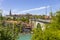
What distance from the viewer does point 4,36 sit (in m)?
7.45

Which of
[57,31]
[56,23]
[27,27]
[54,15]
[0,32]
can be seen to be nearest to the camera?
[0,32]

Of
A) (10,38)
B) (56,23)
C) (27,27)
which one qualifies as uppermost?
(56,23)

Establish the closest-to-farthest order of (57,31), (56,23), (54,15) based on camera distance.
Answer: (57,31)
(56,23)
(54,15)

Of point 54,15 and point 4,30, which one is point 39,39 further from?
point 4,30

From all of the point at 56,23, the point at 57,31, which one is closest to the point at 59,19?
the point at 56,23

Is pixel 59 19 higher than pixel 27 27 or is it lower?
higher

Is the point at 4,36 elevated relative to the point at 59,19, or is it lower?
lower

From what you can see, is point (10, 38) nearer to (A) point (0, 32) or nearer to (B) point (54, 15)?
(A) point (0, 32)

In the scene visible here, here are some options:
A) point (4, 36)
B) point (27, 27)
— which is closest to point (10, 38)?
point (4, 36)

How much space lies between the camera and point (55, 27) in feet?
28.1

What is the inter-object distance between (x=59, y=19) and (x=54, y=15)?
543 mm

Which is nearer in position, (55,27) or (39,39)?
(55,27)

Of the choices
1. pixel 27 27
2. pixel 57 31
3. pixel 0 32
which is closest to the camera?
pixel 0 32

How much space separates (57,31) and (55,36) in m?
0.55
